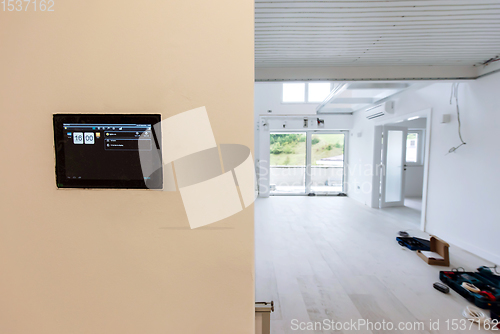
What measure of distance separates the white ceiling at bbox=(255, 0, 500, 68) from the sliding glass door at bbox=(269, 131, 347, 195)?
178 inches

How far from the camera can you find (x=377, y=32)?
80.2 inches

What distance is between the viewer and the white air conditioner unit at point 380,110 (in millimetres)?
4781

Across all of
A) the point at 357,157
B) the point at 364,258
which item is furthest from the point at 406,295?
the point at 357,157

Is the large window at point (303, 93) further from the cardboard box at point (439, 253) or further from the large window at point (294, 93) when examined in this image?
the cardboard box at point (439, 253)

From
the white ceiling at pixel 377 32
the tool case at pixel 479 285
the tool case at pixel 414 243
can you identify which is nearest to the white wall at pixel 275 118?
the white ceiling at pixel 377 32

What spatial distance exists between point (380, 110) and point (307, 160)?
278 centimetres

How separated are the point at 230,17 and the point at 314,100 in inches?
264

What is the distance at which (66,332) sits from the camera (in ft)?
2.82

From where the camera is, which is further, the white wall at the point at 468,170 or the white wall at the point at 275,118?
the white wall at the point at 275,118

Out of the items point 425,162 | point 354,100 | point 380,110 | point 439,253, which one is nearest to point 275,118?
point 354,100

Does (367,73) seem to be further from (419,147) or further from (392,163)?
(419,147)

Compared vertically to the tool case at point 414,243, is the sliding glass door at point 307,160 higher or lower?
higher

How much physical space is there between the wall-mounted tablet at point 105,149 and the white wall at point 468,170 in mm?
4071

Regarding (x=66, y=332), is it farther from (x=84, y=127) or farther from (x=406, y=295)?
(x=406, y=295)
